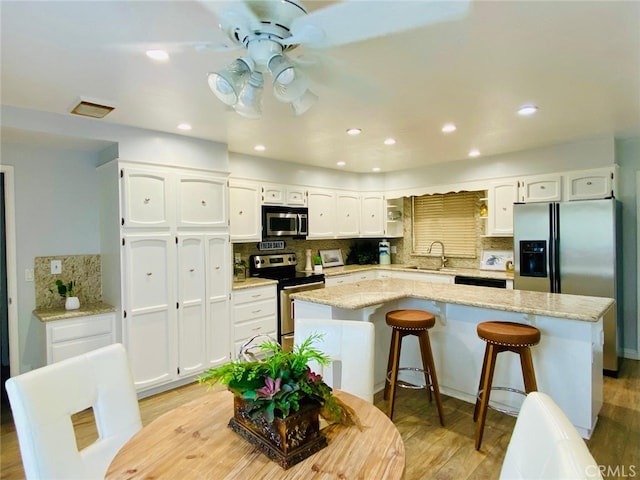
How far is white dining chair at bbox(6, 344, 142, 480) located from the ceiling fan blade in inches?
Result: 60.3

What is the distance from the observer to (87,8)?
1.48m

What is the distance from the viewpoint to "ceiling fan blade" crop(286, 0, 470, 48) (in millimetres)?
1337

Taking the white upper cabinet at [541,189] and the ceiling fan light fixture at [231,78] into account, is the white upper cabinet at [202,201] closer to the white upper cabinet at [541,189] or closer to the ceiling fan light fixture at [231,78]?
the ceiling fan light fixture at [231,78]

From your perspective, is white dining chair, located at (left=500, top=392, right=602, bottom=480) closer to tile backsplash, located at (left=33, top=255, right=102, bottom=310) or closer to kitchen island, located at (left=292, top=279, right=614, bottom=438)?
kitchen island, located at (left=292, top=279, right=614, bottom=438)

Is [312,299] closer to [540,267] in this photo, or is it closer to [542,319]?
[542,319]

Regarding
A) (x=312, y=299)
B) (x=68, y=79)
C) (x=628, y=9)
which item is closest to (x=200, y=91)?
(x=68, y=79)

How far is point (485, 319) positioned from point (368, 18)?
2.34 meters

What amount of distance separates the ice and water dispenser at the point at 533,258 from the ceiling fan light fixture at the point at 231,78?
3.61m

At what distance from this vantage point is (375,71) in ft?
6.88

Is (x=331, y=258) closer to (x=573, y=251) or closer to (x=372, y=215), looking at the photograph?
(x=372, y=215)

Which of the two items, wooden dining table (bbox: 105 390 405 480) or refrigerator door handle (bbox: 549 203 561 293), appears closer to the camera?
wooden dining table (bbox: 105 390 405 480)

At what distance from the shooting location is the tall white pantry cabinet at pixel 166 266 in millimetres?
3145

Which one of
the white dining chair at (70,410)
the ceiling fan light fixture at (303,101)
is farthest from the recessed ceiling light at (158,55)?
the white dining chair at (70,410)

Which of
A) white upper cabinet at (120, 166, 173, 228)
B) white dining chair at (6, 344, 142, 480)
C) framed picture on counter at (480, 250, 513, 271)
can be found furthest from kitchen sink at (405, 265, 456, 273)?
white dining chair at (6, 344, 142, 480)
